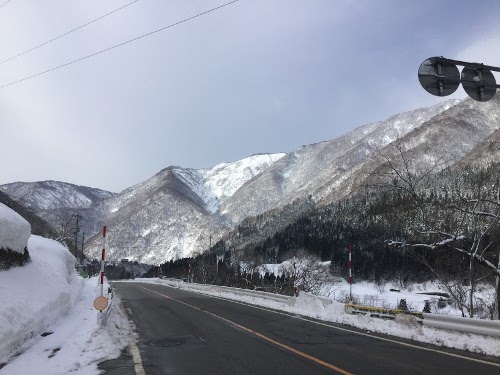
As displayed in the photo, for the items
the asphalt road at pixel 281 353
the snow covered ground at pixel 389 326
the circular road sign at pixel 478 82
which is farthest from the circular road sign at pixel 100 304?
the circular road sign at pixel 478 82

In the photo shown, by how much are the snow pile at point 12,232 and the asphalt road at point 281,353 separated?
174 inches

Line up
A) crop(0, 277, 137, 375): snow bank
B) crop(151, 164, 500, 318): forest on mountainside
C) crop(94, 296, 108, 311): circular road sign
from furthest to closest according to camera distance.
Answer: crop(151, 164, 500, 318): forest on mountainside → crop(94, 296, 108, 311): circular road sign → crop(0, 277, 137, 375): snow bank

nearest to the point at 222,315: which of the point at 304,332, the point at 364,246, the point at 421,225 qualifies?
the point at 304,332

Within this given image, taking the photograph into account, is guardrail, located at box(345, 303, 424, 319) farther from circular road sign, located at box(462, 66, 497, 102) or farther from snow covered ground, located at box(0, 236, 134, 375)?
snow covered ground, located at box(0, 236, 134, 375)

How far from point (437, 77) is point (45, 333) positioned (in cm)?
970

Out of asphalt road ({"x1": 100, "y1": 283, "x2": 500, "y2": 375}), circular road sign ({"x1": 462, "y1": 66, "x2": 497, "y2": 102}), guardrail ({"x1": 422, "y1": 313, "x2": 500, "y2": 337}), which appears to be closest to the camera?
asphalt road ({"x1": 100, "y1": 283, "x2": 500, "y2": 375})

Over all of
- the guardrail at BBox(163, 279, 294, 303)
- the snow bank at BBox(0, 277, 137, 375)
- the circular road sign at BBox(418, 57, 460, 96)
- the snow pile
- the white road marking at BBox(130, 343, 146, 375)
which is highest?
the circular road sign at BBox(418, 57, 460, 96)

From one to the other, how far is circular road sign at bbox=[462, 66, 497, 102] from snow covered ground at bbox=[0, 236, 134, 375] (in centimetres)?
760

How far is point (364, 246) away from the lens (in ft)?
386

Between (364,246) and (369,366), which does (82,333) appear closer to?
(369,366)

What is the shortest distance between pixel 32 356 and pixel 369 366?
224 inches

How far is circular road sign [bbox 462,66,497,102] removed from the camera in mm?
7703

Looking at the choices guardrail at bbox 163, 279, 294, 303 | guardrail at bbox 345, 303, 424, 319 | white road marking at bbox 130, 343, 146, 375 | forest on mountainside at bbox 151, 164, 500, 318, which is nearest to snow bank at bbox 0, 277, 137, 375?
white road marking at bbox 130, 343, 146, 375

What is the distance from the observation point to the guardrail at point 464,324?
28.6 ft
